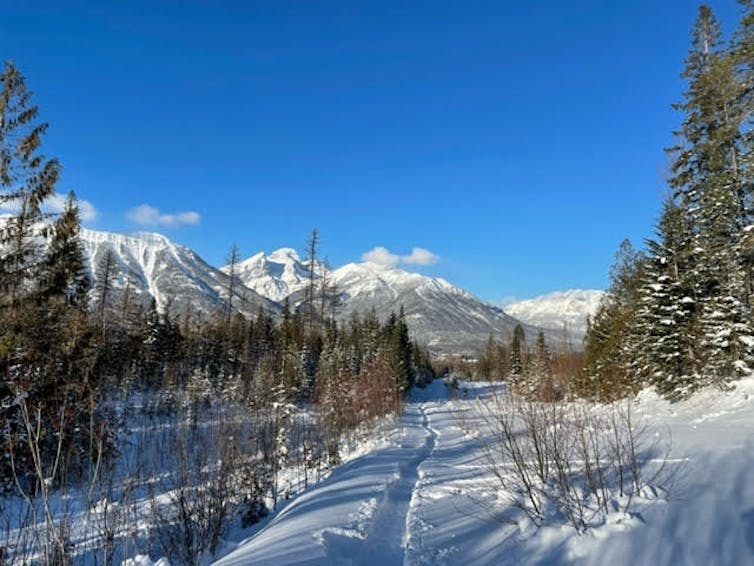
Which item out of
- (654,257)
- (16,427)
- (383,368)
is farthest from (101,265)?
(654,257)

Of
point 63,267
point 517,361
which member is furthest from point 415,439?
point 517,361

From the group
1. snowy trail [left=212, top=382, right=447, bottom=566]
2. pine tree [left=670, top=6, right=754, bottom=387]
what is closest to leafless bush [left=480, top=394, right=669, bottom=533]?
snowy trail [left=212, top=382, right=447, bottom=566]

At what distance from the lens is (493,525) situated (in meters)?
5.79

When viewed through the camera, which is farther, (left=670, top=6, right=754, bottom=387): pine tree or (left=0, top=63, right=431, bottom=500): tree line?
(left=670, top=6, right=754, bottom=387): pine tree

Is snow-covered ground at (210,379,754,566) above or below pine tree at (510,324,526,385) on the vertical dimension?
below

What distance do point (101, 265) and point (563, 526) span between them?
38.4m

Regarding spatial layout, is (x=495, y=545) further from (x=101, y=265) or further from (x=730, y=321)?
(x=101, y=265)

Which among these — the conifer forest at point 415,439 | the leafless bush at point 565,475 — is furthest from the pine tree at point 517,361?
the leafless bush at point 565,475

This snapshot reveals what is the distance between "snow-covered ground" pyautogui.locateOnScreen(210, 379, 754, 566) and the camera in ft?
13.9

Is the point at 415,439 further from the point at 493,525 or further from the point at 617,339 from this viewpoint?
the point at 617,339

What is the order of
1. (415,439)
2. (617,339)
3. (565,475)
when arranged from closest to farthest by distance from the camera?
(565,475)
(415,439)
(617,339)

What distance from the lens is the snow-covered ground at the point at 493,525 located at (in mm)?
4227

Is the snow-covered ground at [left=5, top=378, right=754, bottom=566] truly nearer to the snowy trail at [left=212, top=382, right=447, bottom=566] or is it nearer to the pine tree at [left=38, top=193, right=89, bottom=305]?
the snowy trail at [left=212, top=382, right=447, bottom=566]

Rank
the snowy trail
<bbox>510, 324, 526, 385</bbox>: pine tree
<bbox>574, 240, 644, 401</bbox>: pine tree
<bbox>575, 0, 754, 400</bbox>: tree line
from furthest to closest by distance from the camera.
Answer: <bbox>574, 240, 644, 401</bbox>: pine tree → <bbox>575, 0, 754, 400</bbox>: tree line → <bbox>510, 324, 526, 385</bbox>: pine tree → the snowy trail
